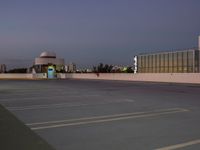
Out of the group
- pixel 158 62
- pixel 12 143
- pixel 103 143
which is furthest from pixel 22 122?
pixel 158 62

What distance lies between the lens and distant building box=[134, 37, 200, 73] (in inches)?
2604

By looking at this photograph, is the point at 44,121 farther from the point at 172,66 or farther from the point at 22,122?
the point at 172,66

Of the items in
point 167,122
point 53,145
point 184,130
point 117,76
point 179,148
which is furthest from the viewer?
point 117,76

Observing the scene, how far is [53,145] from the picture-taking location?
716 centimetres

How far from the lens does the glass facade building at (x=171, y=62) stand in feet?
217

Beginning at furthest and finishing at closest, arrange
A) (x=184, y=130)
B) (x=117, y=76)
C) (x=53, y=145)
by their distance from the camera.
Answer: (x=117, y=76) → (x=184, y=130) → (x=53, y=145)

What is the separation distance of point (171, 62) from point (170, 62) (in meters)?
0.35

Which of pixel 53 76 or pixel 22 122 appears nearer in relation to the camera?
pixel 22 122

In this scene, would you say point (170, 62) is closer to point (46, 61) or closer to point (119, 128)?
point (46, 61)

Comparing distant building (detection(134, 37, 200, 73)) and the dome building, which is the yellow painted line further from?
the dome building

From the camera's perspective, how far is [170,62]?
74.4 m

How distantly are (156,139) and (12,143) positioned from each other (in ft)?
9.91

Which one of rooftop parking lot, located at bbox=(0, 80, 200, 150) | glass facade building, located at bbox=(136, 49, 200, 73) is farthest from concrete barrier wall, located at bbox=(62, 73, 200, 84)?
rooftop parking lot, located at bbox=(0, 80, 200, 150)

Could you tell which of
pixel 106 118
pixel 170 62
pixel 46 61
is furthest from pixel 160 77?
pixel 46 61
